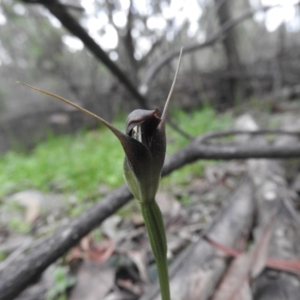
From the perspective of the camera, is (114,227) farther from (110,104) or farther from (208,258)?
(110,104)

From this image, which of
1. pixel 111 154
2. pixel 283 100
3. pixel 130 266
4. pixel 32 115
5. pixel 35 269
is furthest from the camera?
pixel 32 115

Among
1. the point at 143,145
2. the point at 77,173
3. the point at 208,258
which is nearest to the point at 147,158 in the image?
the point at 143,145

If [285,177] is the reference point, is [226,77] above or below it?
above

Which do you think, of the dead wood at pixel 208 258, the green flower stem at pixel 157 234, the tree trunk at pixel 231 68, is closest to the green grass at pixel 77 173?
the dead wood at pixel 208 258

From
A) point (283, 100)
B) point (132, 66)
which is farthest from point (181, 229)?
point (283, 100)

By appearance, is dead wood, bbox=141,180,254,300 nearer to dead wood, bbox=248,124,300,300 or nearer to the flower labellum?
dead wood, bbox=248,124,300,300

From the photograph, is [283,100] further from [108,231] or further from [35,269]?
[35,269]

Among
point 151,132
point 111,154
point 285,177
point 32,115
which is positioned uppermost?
point 32,115
